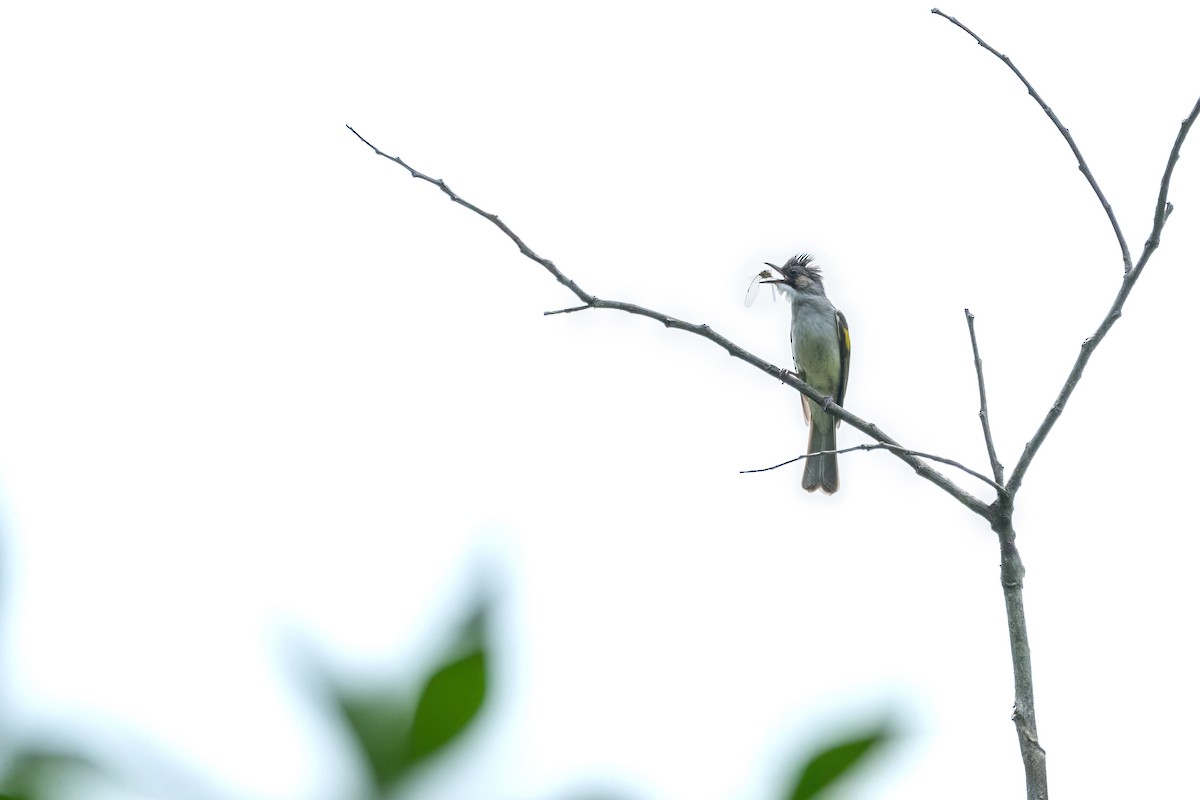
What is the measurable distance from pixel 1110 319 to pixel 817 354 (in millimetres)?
7951

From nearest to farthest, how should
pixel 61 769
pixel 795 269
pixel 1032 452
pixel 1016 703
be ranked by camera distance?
1. pixel 61 769
2. pixel 1016 703
3. pixel 1032 452
4. pixel 795 269

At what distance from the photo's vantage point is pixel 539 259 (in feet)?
14.8

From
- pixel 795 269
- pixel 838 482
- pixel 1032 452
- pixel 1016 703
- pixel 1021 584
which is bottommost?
pixel 1016 703

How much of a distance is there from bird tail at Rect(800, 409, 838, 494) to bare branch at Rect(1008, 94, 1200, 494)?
27.3ft

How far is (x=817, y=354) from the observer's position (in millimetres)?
12391

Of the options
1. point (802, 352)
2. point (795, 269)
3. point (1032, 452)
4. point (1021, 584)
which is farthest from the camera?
point (795, 269)

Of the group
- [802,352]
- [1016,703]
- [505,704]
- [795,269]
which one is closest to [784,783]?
[505,704]

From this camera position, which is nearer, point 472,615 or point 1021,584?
point 472,615

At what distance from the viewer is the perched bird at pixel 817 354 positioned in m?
12.4

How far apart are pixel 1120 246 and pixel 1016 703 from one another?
5.85 feet

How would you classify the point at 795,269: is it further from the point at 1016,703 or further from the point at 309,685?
the point at 309,685

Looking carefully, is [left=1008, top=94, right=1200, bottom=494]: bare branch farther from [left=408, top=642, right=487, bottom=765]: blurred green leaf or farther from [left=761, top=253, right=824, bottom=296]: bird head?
[left=761, top=253, right=824, bottom=296]: bird head

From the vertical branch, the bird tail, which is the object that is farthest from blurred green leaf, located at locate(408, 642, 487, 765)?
the bird tail

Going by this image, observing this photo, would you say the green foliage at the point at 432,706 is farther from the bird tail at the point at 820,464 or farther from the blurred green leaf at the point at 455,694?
the bird tail at the point at 820,464
